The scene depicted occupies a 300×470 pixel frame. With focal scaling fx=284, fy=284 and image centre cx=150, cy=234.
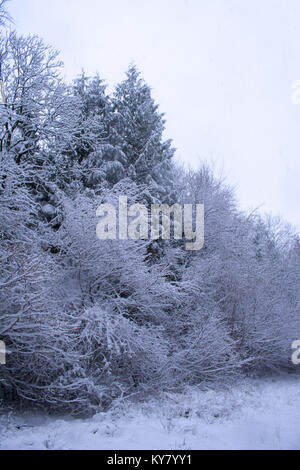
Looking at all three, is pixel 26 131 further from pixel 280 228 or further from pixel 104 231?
pixel 280 228

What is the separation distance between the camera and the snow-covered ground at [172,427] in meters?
4.53

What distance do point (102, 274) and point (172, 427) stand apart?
462 centimetres

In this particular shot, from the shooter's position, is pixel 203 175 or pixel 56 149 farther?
pixel 203 175

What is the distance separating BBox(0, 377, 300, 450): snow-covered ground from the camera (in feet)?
14.9

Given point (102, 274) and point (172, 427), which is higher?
point (102, 274)

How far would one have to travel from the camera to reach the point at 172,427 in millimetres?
5293

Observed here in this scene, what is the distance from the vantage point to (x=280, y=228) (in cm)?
3578

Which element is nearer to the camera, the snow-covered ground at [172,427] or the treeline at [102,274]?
the snow-covered ground at [172,427]

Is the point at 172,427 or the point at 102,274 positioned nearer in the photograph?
the point at 172,427

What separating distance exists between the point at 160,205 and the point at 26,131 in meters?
6.10

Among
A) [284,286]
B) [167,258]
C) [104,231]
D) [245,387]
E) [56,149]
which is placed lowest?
[245,387]

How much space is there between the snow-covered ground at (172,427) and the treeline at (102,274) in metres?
0.66

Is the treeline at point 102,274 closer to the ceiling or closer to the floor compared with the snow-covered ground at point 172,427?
closer to the ceiling
